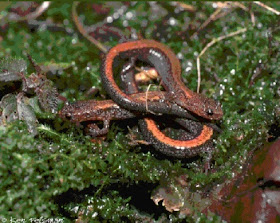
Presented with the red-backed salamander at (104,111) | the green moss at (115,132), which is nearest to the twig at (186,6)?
the green moss at (115,132)

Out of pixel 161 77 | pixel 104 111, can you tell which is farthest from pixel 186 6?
pixel 104 111

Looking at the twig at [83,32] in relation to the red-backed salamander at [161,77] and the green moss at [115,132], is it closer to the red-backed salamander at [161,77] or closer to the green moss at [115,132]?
the green moss at [115,132]

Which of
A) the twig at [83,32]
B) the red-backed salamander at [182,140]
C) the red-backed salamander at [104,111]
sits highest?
the twig at [83,32]

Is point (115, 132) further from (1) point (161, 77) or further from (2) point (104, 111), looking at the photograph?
(1) point (161, 77)

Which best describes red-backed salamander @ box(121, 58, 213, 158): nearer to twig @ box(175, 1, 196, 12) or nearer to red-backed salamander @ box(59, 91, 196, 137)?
red-backed salamander @ box(59, 91, 196, 137)

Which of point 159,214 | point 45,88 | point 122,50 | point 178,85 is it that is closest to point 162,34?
point 122,50

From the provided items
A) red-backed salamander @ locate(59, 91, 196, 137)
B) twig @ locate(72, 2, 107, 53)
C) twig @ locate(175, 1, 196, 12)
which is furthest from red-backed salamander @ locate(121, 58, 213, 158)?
twig @ locate(175, 1, 196, 12)

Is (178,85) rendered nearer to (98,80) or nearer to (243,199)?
(98,80)
